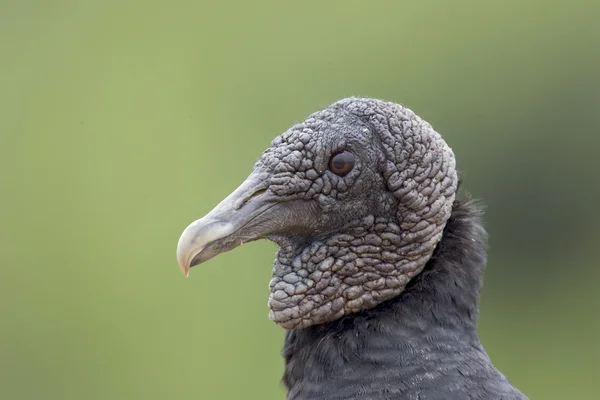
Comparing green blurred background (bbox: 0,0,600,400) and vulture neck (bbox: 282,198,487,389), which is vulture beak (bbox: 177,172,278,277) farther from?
green blurred background (bbox: 0,0,600,400)

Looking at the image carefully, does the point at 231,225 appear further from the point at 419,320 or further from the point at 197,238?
the point at 419,320

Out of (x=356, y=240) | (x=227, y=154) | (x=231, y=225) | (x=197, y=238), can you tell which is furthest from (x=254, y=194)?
(x=227, y=154)

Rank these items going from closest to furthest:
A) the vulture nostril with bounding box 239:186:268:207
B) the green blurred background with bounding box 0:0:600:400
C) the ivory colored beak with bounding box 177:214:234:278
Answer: the ivory colored beak with bounding box 177:214:234:278 → the vulture nostril with bounding box 239:186:268:207 → the green blurred background with bounding box 0:0:600:400

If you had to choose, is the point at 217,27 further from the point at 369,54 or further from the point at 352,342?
the point at 352,342

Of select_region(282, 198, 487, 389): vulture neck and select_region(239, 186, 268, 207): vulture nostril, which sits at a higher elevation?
select_region(239, 186, 268, 207): vulture nostril

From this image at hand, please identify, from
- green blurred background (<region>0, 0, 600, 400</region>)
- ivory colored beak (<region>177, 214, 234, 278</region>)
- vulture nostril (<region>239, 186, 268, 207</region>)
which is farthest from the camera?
green blurred background (<region>0, 0, 600, 400</region>)

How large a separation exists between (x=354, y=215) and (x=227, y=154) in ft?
11.2

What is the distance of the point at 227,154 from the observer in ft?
19.9

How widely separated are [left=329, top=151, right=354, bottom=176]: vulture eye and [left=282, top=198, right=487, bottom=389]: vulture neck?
422 millimetres

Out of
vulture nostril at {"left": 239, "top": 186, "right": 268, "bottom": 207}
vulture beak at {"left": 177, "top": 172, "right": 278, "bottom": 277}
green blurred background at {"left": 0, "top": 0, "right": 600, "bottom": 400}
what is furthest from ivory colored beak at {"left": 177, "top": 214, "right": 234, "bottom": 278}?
green blurred background at {"left": 0, "top": 0, "right": 600, "bottom": 400}

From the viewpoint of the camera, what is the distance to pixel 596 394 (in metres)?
6.23

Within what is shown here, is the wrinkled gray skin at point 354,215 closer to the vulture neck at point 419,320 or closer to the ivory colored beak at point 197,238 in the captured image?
the vulture neck at point 419,320

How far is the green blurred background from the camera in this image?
6047mm

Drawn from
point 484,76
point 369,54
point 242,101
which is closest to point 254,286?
point 242,101
